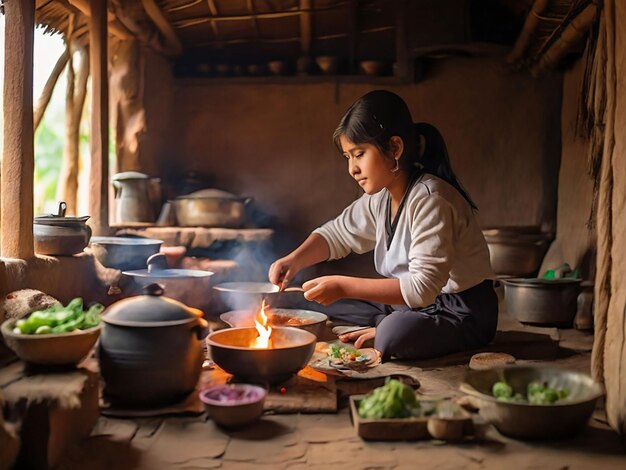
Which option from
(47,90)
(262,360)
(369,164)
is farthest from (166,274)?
(47,90)

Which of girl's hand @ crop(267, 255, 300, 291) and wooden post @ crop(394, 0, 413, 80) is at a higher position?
wooden post @ crop(394, 0, 413, 80)

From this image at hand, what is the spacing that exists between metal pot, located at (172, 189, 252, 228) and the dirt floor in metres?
3.20

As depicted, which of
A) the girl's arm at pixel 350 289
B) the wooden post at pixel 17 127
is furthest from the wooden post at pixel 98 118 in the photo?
the girl's arm at pixel 350 289

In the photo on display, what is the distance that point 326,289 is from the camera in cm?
304

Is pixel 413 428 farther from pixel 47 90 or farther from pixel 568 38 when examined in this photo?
pixel 47 90

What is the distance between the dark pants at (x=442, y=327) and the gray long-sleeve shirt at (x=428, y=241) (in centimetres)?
9

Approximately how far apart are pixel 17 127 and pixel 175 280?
3.74 ft

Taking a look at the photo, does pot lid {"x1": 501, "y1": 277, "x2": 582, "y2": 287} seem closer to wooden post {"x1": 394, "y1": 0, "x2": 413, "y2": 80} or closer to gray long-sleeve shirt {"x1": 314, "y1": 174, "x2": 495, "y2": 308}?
gray long-sleeve shirt {"x1": 314, "y1": 174, "x2": 495, "y2": 308}

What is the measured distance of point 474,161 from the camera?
639 cm

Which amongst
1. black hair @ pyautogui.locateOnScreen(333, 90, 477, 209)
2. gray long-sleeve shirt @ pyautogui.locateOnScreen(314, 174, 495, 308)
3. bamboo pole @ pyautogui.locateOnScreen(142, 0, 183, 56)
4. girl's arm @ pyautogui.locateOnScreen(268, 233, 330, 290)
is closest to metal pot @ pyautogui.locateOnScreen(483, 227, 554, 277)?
gray long-sleeve shirt @ pyautogui.locateOnScreen(314, 174, 495, 308)

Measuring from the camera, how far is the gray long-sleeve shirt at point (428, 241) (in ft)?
10.1

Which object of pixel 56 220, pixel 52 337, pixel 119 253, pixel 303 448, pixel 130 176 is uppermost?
pixel 130 176

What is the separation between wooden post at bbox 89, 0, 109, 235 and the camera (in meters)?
4.65

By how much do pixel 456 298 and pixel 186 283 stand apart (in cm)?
153
